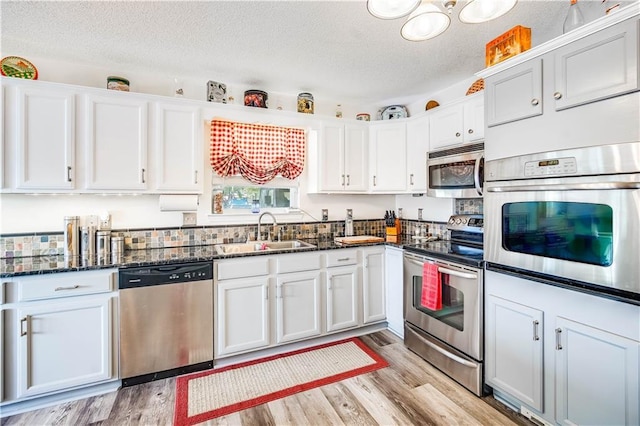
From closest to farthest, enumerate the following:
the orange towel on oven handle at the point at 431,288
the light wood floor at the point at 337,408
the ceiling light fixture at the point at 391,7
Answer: the ceiling light fixture at the point at 391,7 → the light wood floor at the point at 337,408 → the orange towel on oven handle at the point at 431,288

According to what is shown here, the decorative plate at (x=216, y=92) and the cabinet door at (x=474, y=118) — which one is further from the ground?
the decorative plate at (x=216, y=92)

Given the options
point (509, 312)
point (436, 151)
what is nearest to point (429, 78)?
point (436, 151)

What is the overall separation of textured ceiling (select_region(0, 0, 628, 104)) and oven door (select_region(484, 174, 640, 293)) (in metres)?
1.20

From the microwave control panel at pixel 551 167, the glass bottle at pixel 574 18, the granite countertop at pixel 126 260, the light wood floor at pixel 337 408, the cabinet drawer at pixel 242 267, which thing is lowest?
the light wood floor at pixel 337 408

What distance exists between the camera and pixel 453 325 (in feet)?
7.66

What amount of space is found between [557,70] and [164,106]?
277 centimetres

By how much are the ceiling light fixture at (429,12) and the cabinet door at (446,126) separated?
1205mm

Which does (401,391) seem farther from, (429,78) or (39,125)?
(39,125)

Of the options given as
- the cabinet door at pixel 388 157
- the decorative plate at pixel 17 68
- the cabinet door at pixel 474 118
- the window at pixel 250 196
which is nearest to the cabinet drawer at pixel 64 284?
the window at pixel 250 196

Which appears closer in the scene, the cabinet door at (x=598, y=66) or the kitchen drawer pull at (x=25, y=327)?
the cabinet door at (x=598, y=66)

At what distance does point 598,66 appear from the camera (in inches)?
59.6

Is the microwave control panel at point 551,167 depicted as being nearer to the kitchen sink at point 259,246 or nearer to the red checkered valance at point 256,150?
the kitchen sink at point 259,246

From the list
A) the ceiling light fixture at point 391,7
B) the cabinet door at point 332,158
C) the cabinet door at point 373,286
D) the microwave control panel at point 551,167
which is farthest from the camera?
the cabinet door at point 332,158

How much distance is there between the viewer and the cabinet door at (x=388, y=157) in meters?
3.34
